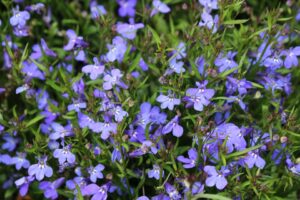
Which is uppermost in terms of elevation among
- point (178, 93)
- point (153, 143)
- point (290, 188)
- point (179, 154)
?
point (178, 93)

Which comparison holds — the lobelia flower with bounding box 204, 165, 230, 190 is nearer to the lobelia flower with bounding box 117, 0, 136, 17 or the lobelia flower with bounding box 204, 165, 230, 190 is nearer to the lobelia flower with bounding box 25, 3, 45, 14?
the lobelia flower with bounding box 25, 3, 45, 14

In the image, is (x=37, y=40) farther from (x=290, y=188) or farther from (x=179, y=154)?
(x=290, y=188)

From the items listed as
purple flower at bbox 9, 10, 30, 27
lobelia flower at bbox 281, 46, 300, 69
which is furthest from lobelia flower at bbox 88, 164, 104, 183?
lobelia flower at bbox 281, 46, 300, 69

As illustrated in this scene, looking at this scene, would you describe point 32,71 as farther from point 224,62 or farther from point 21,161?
point 224,62

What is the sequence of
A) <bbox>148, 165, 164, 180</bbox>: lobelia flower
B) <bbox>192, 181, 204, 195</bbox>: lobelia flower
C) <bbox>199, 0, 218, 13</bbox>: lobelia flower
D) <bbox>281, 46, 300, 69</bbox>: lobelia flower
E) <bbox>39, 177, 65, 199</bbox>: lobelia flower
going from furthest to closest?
<bbox>199, 0, 218, 13</bbox>: lobelia flower < <bbox>281, 46, 300, 69</bbox>: lobelia flower < <bbox>39, 177, 65, 199</bbox>: lobelia flower < <bbox>148, 165, 164, 180</bbox>: lobelia flower < <bbox>192, 181, 204, 195</bbox>: lobelia flower

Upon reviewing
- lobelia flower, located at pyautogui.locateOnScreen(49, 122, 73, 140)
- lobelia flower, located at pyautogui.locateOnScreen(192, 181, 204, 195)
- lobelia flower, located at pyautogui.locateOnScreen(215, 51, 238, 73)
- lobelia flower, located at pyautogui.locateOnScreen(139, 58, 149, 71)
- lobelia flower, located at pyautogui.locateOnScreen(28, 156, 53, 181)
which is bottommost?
lobelia flower, located at pyautogui.locateOnScreen(28, 156, 53, 181)

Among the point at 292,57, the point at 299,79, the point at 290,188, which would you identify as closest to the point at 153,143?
the point at 290,188
